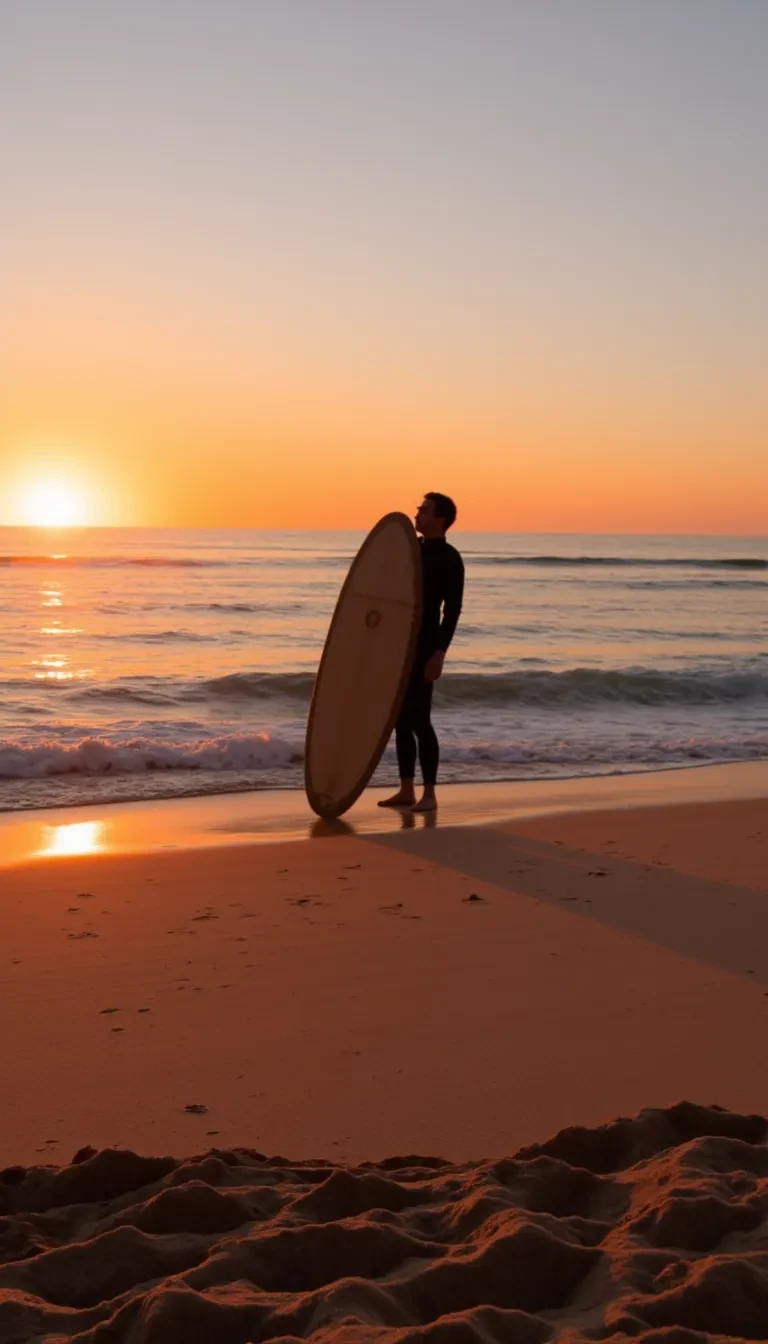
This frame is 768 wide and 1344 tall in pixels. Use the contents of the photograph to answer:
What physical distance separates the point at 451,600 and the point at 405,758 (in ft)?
2.90

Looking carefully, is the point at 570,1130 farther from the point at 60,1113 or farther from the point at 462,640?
the point at 462,640

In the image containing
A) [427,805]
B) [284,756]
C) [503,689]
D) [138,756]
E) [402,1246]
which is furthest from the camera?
[503,689]

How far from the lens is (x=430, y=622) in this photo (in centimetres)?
666

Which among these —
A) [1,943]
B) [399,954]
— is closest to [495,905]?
[399,954]

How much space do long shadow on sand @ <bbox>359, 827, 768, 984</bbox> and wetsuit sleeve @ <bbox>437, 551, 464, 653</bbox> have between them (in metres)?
0.99

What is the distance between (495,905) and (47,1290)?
9.23ft

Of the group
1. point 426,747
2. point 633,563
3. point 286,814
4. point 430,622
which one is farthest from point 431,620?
point 633,563

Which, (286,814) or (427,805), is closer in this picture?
(427,805)

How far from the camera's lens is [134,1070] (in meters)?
3.08

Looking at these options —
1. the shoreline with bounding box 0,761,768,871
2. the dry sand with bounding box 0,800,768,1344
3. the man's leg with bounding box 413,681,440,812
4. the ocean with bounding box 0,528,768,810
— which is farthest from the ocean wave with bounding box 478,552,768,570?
the dry sand with bounding box 0,800,768,1344

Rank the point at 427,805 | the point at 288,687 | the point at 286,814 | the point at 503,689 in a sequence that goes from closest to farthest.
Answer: the point at 427,805, the point at 286,814, the point at 288,687, the point at 503,689

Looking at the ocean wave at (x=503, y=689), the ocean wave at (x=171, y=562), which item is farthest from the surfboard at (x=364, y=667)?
the ocean wave at (x=171, y=562)

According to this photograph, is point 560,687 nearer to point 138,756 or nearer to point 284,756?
point 284,756

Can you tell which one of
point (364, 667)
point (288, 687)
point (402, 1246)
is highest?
point (364, 667)
